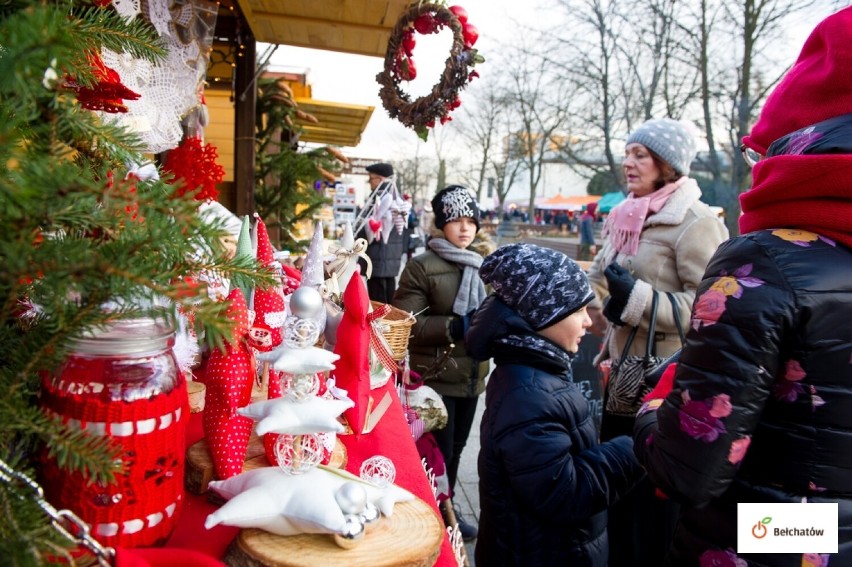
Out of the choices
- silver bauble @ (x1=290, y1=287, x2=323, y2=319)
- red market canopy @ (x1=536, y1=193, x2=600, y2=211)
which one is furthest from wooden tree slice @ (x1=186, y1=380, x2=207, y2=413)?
red market canopy @ (x1=536, y1=193, x2=600, y2=211)

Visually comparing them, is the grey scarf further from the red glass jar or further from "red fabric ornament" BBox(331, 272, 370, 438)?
the red glass jar

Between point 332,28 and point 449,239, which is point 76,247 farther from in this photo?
point 332,28

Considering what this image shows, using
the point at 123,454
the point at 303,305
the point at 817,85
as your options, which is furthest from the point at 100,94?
the point at 817,85

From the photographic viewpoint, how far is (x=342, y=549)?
927mm

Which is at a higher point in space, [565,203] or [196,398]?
→ [565,203]

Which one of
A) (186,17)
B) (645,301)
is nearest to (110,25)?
(186,17)

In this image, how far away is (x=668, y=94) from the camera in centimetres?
1183

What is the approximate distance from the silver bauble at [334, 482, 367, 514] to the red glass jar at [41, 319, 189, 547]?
27 cm

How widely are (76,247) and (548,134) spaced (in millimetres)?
19605

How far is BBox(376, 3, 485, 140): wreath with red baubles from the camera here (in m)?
3.04

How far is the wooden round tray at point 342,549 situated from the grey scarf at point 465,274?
269 centimetres

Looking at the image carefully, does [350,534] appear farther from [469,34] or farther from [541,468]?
[469,34]

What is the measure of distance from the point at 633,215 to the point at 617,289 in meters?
0.54

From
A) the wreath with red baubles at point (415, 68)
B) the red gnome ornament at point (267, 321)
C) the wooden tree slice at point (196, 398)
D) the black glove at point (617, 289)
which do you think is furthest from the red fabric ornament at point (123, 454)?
the wreath with red baubles at point (415, 68)
